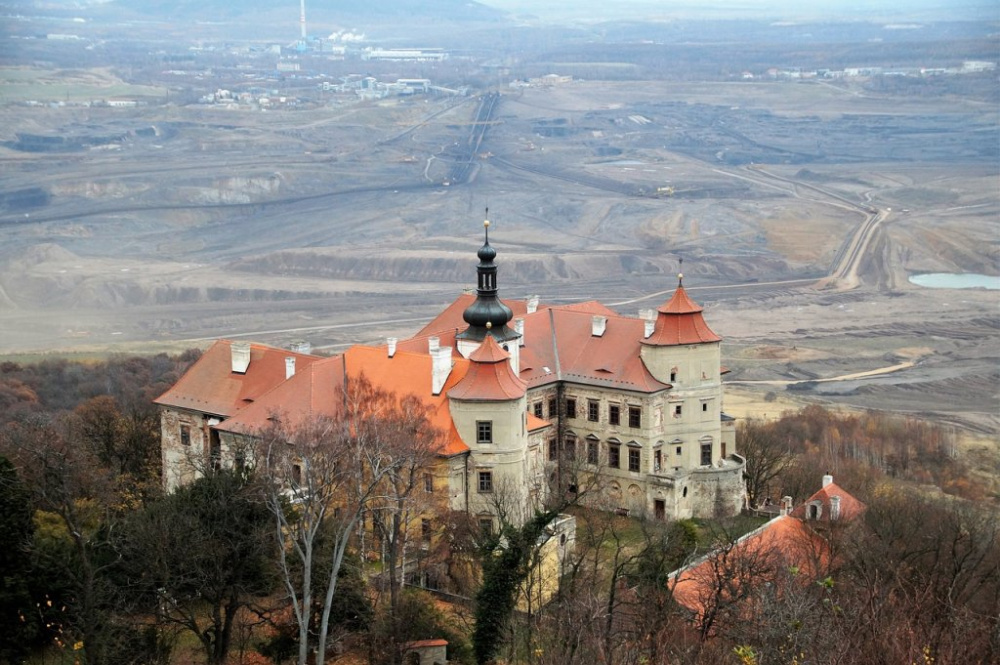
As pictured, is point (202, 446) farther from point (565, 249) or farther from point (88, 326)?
point (565, 249)

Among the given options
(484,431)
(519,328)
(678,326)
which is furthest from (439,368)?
(678,326)

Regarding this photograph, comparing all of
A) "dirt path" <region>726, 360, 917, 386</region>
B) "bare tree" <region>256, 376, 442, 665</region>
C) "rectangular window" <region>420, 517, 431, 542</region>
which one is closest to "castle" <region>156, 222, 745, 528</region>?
"rectangular window" <region>420, 517, 431, 542</region>

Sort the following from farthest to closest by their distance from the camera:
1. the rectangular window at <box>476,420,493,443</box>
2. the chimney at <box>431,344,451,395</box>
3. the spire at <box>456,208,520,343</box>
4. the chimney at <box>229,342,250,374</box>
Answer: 1. the chimney at <box>229,342,250,374</box>
2. the spire at <box>456,208,520,343</box>
3. the chimney at <box>431,344,451,395</box>
4. the rectangular window at <box>476,420,493,443</box>

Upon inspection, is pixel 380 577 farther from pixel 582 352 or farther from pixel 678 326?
pixel 678 326

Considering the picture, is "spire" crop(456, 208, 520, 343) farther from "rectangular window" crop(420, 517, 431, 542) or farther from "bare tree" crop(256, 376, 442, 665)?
"rectangular window" crop(420, 517, 431, 542)

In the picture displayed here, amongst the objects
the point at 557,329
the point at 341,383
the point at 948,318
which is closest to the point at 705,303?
the point at 948,318

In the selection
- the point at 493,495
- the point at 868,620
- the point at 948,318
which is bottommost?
the point at 948,318

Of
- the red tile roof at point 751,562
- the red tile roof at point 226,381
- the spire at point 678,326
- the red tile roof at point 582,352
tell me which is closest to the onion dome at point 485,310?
the red tile roof at point 582,352

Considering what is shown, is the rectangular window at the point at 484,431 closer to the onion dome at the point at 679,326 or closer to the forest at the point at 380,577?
the forest at the point at 380,577
